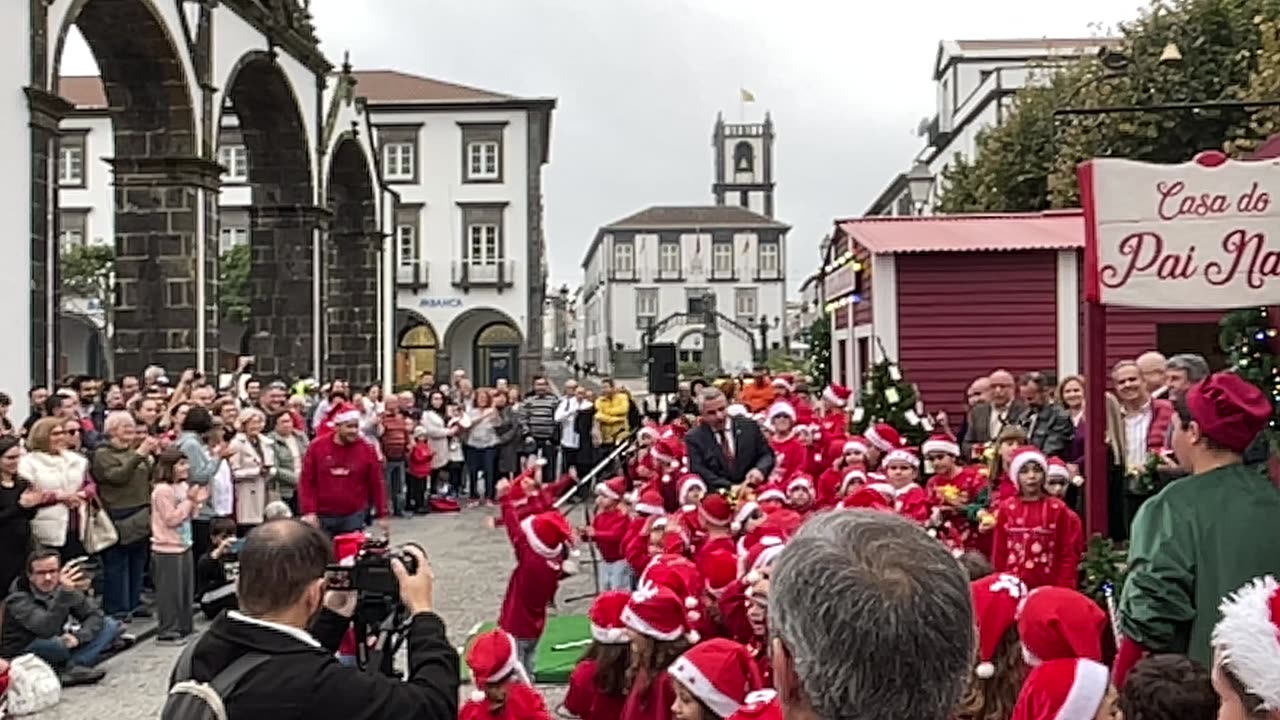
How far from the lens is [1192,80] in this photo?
88.0 feet

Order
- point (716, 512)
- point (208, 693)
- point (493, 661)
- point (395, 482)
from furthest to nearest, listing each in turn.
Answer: point (395, 482) < point (716, 512) < point (493, 661) < point (208, 693)

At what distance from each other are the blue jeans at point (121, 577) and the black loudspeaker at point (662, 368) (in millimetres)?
12077

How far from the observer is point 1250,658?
288 centimetres

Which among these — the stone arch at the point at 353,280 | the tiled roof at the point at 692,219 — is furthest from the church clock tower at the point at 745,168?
the stone arch at the point at 353,280

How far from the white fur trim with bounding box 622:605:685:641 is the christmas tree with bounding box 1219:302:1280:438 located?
238cm

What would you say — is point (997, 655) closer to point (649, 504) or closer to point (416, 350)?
point (649, 504)

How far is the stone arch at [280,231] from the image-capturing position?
28.2m

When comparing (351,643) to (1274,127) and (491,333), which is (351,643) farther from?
(491,333)

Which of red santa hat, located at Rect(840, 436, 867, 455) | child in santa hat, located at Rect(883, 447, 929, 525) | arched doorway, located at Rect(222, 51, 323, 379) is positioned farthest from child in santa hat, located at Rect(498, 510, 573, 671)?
arched doorway, located at Rect(222, 51, 323, 379)

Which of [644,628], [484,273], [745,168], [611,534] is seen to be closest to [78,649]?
[611,534]

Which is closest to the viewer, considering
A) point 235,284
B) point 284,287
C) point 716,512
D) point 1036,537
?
point 1036,537

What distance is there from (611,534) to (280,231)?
66.3 ft

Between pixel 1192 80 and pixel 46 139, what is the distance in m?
19.8

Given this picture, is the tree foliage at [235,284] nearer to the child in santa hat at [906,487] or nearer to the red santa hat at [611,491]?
the red santa hat at [611,491]
